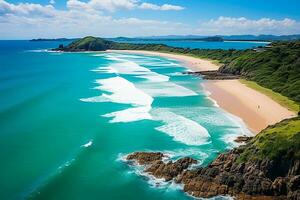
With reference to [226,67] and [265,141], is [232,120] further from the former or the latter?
[226,67]

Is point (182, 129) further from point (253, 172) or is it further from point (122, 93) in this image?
point (122, 93)

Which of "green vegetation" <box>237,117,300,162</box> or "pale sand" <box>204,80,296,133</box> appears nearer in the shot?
"green vegetation" <box>237,117,300,162</box>

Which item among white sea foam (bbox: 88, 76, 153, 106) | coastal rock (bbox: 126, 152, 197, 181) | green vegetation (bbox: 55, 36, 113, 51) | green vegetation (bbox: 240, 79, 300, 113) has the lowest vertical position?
coastal rock (bbox: 126, 152, 197, 181)

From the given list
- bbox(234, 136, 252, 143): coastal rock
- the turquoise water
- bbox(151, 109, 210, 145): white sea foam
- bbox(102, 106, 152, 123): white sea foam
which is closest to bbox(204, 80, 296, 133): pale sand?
the turquoise water

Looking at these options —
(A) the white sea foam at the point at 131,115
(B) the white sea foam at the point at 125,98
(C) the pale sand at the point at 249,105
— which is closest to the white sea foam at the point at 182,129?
(A) the white sea foam at the point at 131,115

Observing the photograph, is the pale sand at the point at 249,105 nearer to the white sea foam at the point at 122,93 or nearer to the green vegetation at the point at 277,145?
the white sea foam at the point at 122,93

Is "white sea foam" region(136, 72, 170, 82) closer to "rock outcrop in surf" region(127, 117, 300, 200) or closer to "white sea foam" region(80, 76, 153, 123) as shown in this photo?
"white sea foam" region(80, 76, 153, 123)

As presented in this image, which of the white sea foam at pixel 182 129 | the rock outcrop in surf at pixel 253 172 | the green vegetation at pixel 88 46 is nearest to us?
the rock outcrop in surf at pixel 253 172

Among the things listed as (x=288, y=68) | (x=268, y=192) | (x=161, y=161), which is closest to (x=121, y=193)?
(x=161, y=161)
